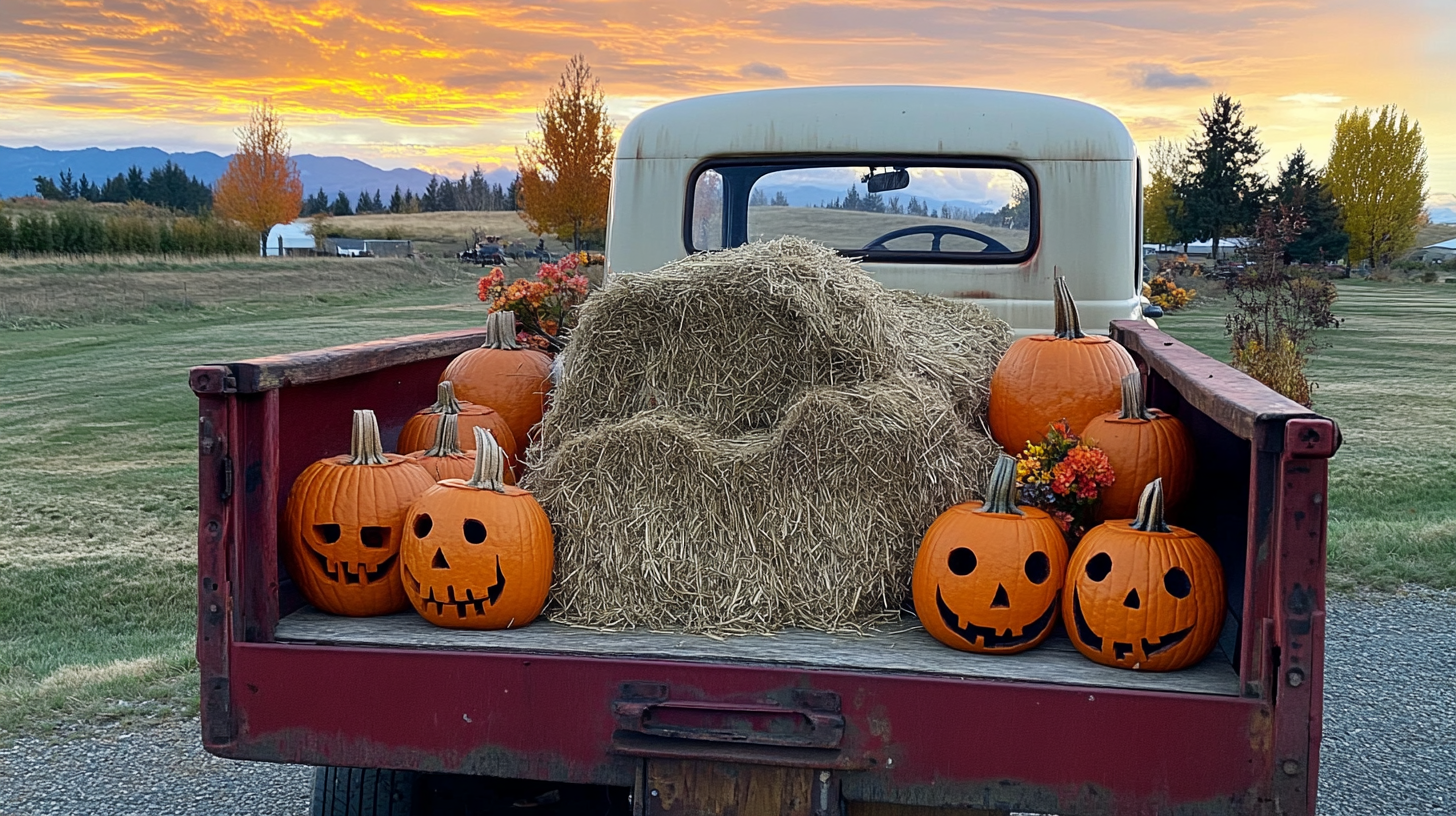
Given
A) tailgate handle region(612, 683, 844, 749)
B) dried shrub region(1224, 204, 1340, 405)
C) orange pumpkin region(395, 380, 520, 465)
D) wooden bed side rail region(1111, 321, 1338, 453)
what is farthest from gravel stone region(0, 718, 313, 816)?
dried shrub region(1224, 204, 1340, 405)

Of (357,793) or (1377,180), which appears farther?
(1377,180)

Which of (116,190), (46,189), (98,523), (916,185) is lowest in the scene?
(98,523)

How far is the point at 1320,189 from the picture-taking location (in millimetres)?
48750

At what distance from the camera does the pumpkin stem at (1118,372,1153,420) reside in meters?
3.06

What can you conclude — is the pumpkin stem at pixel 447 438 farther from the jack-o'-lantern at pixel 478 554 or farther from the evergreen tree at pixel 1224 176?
the evergreen tree at pixel 1224 176

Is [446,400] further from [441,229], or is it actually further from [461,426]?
[441,229]

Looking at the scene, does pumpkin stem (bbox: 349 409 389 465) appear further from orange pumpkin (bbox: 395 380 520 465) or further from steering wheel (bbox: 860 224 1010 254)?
steering wheel (bbox: 860 224 1010 254)

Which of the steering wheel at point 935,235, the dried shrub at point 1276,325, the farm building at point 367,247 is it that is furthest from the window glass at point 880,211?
the farm building at point 367,247

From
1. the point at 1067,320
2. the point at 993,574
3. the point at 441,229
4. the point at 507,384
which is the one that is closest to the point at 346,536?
the point at 507,384

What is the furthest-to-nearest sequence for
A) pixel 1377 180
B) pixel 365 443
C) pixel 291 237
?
pixel 291 237 → pixel 1377 180 → pixel 365 443

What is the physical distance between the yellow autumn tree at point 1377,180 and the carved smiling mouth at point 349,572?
60914 mm

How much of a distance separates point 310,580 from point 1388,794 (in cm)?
395

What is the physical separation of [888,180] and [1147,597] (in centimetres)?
254

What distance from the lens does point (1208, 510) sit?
311 cm
